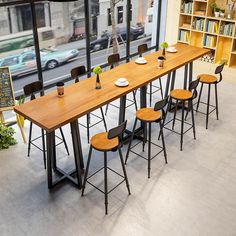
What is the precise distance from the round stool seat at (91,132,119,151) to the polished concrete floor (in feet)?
2.18

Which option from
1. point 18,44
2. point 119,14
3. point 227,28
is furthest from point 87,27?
point 227,28

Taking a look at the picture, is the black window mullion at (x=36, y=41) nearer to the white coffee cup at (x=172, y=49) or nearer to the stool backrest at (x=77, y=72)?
the stool backrest at (x=77, y=72)

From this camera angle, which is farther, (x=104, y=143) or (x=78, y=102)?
(x=78, y=102)

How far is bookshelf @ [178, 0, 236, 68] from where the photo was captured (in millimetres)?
6844

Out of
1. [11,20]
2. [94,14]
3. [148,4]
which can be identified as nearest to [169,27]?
[148,4]

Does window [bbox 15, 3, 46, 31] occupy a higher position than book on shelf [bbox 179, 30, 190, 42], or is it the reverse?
window [bbox 15, 3, 46, 31]

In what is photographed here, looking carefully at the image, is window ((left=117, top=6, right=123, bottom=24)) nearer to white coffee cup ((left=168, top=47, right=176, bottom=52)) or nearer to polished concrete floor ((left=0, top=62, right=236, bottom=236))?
white coffee cup ((left=168, top=47, right=176, bottom=52))

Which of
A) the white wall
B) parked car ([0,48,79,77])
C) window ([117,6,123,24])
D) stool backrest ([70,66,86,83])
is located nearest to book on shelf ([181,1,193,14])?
the white wall

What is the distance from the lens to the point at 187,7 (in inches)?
284

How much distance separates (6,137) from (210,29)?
482 cm

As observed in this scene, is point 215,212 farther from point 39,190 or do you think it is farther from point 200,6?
point 200,6

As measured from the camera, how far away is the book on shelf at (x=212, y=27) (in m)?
6.99

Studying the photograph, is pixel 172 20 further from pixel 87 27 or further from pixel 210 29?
pixel 87 27

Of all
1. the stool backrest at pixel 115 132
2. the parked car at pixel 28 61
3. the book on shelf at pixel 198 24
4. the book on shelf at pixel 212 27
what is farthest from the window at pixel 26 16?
the book on shelf at pixel 212 27
